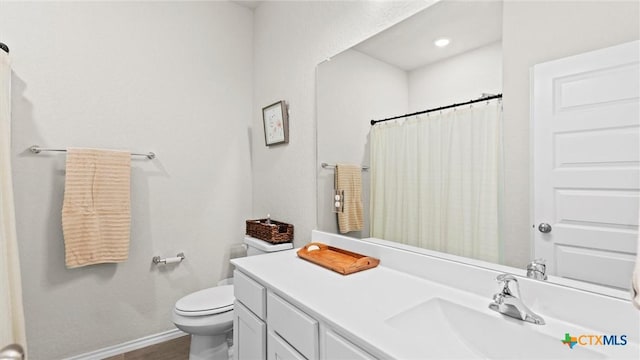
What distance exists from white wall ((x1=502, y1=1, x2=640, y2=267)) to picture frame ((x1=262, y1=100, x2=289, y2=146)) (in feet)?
4.55

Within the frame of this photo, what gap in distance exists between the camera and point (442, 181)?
1268 mm

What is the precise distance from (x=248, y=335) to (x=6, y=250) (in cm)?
108

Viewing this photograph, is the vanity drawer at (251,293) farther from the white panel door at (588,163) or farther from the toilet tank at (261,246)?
the white panel door at (588,163)

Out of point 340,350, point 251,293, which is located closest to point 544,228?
point 340,350

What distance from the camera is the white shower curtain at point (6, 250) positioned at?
1.27 meters

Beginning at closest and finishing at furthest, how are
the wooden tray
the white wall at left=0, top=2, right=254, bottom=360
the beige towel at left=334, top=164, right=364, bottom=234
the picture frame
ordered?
the wooden tray < the beige towel at left=334, top=164, right=364, bottom=234 < the white wall at left=0, top=2, right=254, bottom=360 < the picture frame

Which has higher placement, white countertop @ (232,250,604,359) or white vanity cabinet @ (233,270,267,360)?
white countertop @ (232,250,604,359)

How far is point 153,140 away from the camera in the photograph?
214 centimetres

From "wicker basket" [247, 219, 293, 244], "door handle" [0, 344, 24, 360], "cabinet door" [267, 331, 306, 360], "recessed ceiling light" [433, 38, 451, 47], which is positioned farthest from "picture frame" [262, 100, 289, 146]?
"door handle" [0, 344, 24, 360]

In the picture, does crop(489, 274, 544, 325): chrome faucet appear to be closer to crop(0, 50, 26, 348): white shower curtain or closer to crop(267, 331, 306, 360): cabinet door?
crop(267, 331, 306, 360): cabinet door

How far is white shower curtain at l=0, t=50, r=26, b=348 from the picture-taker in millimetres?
1270

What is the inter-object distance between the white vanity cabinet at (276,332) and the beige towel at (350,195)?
0.60 meters

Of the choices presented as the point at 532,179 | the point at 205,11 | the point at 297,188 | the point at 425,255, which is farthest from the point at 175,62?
the point at 532,179

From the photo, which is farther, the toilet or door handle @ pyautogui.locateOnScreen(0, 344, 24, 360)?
the toilet
